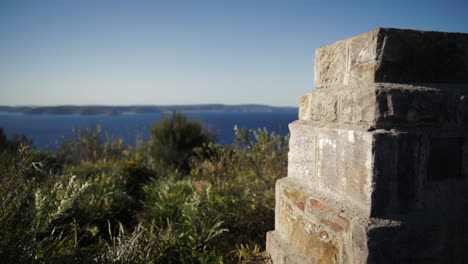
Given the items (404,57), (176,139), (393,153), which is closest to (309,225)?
(393,153)

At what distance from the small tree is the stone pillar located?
4.97m

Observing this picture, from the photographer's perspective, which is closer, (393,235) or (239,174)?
(393,235)

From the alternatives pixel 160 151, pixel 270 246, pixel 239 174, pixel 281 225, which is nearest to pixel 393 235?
pixel 281 225

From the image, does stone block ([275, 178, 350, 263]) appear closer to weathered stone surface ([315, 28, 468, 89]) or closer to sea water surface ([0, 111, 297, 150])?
weathered stone surface ([315, 28, 468, 89])

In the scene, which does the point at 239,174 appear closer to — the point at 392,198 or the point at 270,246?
the point at 270,246

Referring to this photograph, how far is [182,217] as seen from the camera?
3107 millimetres

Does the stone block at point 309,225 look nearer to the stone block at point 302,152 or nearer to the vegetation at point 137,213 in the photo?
the stone block at point 302,152

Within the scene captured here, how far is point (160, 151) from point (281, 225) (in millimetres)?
4967

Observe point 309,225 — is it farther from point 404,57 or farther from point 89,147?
point 89,147

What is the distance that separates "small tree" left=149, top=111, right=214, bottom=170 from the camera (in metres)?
6.37

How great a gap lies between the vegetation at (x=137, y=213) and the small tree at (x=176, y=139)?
2.14 ft

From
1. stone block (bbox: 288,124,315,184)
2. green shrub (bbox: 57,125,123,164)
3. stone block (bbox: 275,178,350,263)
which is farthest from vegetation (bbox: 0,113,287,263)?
green shrub (bbox: 57,125,123,164)

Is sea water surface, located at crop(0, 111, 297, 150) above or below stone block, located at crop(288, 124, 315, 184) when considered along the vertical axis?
below

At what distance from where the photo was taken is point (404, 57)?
1350 millimetres
